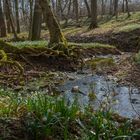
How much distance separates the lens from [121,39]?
27484mm

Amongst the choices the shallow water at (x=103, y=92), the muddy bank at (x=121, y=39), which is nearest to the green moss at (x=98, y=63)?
the shallow water at (x=103, y=92)

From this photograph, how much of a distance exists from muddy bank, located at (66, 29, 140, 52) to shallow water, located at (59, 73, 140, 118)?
9371 mm

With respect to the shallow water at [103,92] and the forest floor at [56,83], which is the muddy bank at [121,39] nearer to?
the forest floor at [56,83]

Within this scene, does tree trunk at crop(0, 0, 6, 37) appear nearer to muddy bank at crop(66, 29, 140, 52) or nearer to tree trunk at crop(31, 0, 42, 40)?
muddy bank at crop(66, 29, 140, 52)

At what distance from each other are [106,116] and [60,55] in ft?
36.2

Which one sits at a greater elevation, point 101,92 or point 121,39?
point 101,92

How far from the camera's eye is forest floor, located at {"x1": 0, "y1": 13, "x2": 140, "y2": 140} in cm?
645

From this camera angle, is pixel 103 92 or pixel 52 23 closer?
pixel 103 92

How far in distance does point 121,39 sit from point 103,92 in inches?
605

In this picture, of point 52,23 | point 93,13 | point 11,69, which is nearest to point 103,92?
point 11,69

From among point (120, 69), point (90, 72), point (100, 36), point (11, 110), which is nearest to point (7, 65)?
point (90, 72)

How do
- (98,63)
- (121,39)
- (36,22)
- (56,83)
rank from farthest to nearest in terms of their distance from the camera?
(121,39), (36,22), (98,63), (56,83)

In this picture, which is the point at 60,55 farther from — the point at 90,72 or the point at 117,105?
the point at 117,105

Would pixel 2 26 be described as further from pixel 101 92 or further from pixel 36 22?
pixel 101 92
